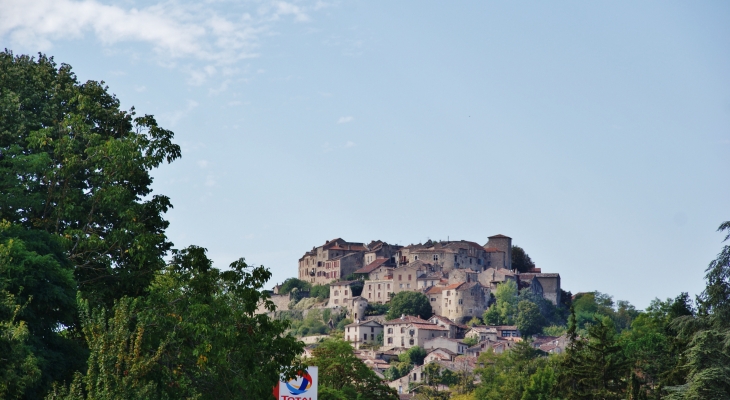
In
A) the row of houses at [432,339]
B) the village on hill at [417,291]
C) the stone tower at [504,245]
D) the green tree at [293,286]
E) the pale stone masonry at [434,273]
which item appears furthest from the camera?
the green tree at [293,286]

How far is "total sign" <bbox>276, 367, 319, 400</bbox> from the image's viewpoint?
33.0 metres

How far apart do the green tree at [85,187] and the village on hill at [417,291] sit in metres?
107

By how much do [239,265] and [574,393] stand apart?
29729 mm

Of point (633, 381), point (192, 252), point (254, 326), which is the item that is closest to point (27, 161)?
point (192, 252)

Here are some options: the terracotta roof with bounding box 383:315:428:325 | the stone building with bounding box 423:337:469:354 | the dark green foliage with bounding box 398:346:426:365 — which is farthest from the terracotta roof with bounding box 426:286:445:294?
the dark green foliage with bounding box 398:346:426:365

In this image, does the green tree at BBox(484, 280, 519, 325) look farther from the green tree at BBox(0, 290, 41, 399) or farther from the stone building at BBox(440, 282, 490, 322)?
the green tree at BBox(0, 290, 41, 399)

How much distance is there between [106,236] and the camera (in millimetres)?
27984

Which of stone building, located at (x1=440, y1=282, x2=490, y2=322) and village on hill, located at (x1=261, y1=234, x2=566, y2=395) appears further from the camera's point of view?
stone building, located at (x1=440, y1=282, x2=490, y2=322)

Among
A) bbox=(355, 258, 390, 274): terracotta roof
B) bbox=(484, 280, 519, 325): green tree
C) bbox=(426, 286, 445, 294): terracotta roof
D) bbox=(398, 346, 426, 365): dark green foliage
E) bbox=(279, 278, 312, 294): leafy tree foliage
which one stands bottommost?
bbox=(398, 346, 426, 365): dark green foliage

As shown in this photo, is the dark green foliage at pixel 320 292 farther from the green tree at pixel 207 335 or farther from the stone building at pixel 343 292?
the green tree at pixel 207 335

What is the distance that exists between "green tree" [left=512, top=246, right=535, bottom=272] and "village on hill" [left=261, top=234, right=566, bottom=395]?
0.94m

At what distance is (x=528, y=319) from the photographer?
6122 inches

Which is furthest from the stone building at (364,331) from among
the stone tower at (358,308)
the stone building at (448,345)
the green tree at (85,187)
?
the green tree at (85,187)

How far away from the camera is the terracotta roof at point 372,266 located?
171375 mm
